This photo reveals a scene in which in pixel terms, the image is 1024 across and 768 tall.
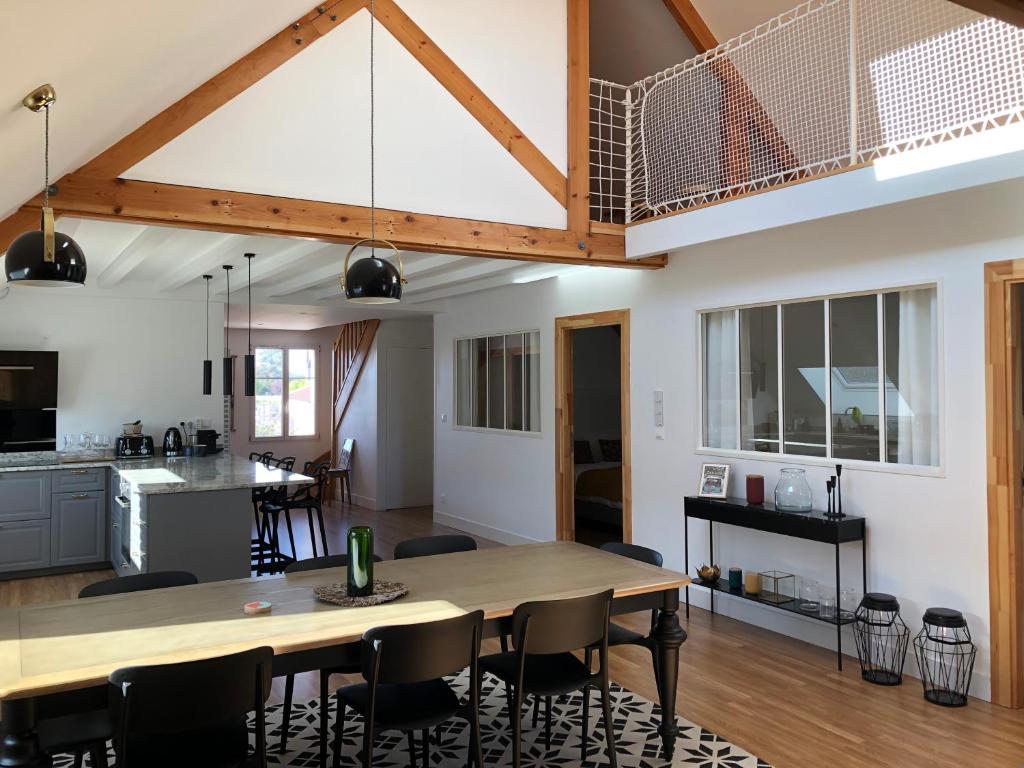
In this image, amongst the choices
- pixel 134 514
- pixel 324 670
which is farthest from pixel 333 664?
pixel 134 514

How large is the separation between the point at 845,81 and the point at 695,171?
103 centimetres

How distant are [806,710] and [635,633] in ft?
3.09

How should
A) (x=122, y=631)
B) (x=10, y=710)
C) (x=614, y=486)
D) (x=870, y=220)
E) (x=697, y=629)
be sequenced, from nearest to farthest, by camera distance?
(x=10, y=710)
(x=122, y=631)
(x=870, y=220)
(x=697, y=629)
(x=614, y=486)

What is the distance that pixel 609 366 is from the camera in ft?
32.1

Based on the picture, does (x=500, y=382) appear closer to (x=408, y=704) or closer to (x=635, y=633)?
(x=635, y=633)

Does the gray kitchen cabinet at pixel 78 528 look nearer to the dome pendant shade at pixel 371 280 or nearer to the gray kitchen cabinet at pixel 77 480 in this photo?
the gray kitchen cabinet at pixel 77 480

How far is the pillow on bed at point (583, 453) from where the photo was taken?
9.06 m

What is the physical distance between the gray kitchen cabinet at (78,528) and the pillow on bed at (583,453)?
192 inches

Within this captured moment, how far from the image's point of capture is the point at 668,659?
3.35m

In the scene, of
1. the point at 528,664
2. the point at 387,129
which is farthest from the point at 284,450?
the point at 528,664

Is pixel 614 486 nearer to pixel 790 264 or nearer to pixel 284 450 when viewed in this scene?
pixel 790 264

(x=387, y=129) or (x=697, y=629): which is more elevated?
(x=387, y=129)

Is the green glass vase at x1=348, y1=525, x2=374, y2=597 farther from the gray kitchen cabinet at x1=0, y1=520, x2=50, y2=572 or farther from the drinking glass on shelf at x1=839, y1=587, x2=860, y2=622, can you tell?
the gray kitchen cabinet at x1=0, y1=520, x2=50, y2=572

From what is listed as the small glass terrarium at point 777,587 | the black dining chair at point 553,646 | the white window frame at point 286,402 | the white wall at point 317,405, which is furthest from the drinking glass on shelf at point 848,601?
the white window frame at point 286,402
